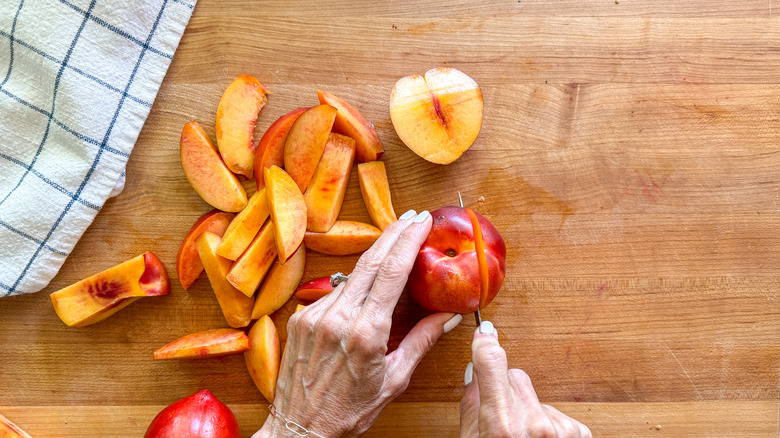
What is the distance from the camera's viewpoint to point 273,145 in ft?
6.13

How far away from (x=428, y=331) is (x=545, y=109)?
922 millimetres

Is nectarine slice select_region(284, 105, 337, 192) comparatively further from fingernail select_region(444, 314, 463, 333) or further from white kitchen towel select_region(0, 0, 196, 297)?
fingernail select_region(444, 314, 463, 333)

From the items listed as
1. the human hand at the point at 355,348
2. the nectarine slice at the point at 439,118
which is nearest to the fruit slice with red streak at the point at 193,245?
the human hand at the point at 355,348

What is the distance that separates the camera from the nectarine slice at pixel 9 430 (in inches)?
73.2

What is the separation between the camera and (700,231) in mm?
1952

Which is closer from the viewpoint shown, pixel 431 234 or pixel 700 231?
pixel 431 234

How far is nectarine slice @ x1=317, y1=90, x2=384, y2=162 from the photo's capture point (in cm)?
186

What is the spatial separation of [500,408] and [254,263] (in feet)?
3.11

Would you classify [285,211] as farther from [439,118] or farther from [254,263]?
[439,118]

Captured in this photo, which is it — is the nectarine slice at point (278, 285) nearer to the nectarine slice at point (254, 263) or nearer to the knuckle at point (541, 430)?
the nectarine slice at point (254, 263)

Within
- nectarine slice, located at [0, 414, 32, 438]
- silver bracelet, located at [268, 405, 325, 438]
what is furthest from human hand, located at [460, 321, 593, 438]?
nectarine slice, located at [0, 414, 32, 438]

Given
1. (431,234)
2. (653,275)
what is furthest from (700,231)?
(431,234)

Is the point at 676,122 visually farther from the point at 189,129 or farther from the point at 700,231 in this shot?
the point at 189,129

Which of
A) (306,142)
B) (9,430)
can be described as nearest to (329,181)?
(306,142)
